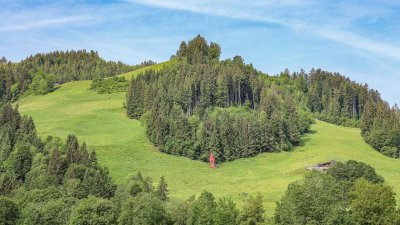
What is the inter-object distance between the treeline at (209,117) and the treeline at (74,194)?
32156 mm

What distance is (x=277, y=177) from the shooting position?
126 m

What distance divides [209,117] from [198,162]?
23.3m

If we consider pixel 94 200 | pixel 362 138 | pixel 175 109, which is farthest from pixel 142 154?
pixel 362 138

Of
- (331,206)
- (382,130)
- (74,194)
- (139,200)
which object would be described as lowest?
(74,194)

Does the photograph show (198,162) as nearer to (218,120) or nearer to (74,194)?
(218,120)

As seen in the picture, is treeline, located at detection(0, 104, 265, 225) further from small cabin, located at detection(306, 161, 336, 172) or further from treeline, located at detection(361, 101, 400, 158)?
treeline, located at detection(361, 101, 400, 158)

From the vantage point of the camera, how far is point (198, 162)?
145 meters

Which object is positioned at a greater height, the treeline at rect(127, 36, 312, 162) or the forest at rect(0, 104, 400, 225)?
the treeline at rect(127, 36, 312, 162)

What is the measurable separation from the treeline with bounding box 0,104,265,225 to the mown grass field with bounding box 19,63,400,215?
29.0 ft

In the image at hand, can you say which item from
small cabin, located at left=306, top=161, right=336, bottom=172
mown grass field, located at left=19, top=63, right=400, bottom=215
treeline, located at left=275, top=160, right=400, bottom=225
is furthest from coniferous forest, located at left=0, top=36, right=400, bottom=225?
small cabin, located at left=306, top=161, right=336, bottom=172

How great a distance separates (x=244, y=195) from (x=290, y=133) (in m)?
59.6

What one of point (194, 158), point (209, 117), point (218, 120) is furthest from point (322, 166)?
point (209, 117)

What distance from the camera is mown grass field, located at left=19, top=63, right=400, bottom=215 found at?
119m

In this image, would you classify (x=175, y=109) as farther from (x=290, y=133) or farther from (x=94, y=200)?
(x=94, y=200)
